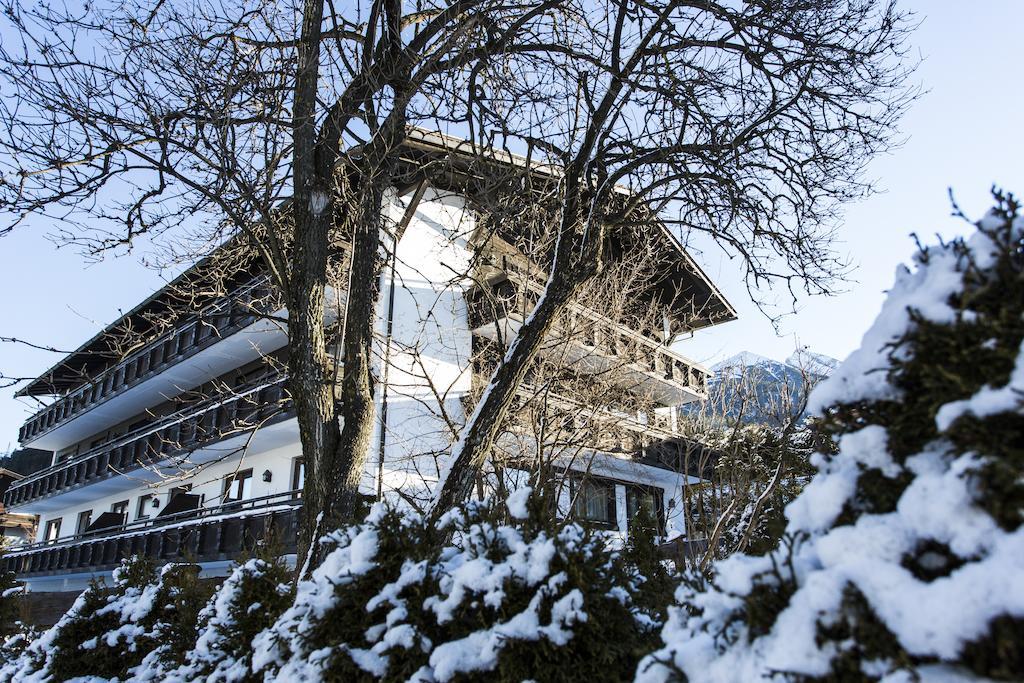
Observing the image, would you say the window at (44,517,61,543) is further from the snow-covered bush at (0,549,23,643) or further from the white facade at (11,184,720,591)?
the snow-covered bush at (0,549,23,643)

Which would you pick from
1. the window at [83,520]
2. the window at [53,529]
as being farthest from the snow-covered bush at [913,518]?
the window at [53,529]

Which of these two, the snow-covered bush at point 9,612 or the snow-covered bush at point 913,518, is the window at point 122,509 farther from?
the snow-covered bush at point 913,518

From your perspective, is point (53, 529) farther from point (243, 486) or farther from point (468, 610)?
point (468, 610)

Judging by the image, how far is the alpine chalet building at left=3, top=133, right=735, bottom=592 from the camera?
1079 centimetres

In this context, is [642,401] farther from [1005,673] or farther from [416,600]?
[1005,673]

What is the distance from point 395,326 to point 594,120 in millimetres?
10510

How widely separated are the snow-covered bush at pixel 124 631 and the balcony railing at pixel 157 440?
6.13m

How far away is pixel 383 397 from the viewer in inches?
536

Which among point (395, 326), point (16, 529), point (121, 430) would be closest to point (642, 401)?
point (395, 326)

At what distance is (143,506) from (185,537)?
9516 millimetres

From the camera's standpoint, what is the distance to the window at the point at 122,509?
2719 cm

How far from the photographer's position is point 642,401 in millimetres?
14055

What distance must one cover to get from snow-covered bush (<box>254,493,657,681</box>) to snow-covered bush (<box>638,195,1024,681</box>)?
1011 millimetres

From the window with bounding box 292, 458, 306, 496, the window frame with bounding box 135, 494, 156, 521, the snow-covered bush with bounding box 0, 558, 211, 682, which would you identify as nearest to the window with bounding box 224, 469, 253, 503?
the window with bounding box 292, 458, 306, 496
